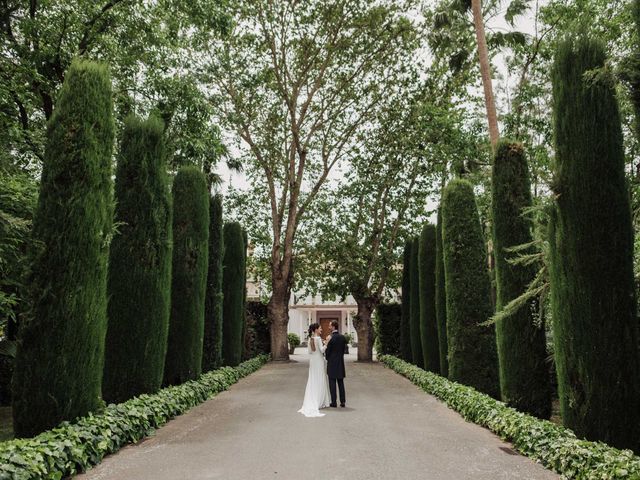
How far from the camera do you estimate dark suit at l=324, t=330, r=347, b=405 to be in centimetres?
1095

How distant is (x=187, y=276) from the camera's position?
1312 cm

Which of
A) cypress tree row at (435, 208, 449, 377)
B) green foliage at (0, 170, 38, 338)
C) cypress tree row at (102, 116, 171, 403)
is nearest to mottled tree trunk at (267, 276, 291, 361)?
cypress tree row at (435, 208, 449, 377)

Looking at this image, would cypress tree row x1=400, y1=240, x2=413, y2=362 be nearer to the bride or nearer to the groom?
the bride

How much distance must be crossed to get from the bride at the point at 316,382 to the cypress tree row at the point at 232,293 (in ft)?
24.5

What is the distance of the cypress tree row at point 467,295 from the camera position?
1203 centimetres

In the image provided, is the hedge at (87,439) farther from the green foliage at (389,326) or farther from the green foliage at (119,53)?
the green foliage at (389,326)

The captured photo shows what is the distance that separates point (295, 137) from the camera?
2295 centimetres

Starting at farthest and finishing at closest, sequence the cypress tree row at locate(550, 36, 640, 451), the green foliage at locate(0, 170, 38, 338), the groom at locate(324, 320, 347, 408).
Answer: the groom at locate(324, 320, 347, 408), the green foliage at locate(0, 170, 38, 338), the cypress tree row at locate(550, 36, 640, 451)

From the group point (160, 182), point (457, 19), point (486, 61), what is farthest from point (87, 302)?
point (457, 19)

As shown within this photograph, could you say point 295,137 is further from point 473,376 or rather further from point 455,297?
point 473,376

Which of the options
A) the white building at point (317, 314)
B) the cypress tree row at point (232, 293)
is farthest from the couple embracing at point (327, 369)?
the white building at point (317, 314)

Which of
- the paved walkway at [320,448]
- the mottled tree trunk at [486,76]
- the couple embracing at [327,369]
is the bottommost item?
the paved walkway at [320,448]

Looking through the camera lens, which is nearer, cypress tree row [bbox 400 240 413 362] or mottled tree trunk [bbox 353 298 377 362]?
cypress tree row [bbox 400 240 413 362]

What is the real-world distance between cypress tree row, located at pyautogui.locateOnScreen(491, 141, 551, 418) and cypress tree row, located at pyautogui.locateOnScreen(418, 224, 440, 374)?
22.7 ft
